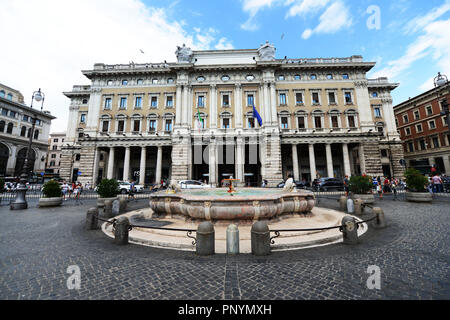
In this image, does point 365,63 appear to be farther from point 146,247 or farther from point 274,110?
point 146,247

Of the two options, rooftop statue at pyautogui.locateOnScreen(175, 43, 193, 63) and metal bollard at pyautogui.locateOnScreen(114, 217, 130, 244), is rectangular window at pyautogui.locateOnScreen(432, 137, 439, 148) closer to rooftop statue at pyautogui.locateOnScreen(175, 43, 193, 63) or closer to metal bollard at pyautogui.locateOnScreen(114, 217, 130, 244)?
rooftop statue at pyautogui.locateOnScreen(175, 43, 193, 63)

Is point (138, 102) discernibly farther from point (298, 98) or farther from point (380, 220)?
point (380, 220)

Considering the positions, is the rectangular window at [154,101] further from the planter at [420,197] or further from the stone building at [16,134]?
the planter at [420,197]

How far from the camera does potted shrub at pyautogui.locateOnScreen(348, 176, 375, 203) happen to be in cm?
1228

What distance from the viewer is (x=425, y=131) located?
3400 centimetres

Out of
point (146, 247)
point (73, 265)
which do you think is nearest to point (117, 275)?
point (73, 265)

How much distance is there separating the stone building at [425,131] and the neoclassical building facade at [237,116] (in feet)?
24.5

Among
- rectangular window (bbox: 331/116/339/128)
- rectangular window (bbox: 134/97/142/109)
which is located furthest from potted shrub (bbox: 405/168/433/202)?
rectangular window (bbox: 134/97/142/109)

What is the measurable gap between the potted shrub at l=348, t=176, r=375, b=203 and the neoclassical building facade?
1294 centimetres

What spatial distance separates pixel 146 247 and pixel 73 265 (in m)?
1.57

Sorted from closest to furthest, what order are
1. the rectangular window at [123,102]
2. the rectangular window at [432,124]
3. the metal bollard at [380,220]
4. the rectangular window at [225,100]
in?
the metal bollard at [380,220]
the rectangular window at [225,100]
the rectangular window at [123,102]
the rectangular window at [432,124]

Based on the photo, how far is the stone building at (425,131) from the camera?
30766 mm

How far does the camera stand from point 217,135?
90.4ft

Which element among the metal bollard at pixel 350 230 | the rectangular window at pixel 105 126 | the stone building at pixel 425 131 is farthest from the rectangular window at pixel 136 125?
the stone building at pixel 425 131
